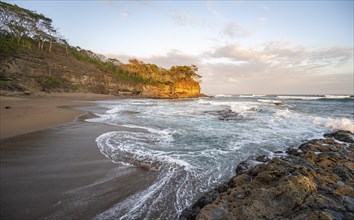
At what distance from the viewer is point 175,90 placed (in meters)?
75.8

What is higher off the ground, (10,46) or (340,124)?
(10,46)

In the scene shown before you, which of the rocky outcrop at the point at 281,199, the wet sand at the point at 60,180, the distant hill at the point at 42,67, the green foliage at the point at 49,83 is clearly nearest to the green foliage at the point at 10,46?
the distant hill at the point at 42,67

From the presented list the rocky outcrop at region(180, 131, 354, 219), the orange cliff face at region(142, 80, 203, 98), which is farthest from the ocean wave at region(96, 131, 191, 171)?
the orange cliff face at region(142, 80, 203, 98)

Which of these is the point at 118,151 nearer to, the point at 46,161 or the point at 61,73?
the point at 46,161

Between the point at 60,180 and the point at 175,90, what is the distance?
7212 cm

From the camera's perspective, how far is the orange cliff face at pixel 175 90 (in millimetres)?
66606

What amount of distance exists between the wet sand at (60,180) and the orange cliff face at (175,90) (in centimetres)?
5760

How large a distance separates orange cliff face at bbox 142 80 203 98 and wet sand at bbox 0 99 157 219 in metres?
57.6

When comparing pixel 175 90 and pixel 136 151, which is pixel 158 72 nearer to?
pixel 175 90

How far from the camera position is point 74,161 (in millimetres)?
5371

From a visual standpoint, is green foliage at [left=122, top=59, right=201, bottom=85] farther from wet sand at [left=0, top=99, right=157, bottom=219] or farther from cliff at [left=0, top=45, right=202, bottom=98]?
wet sand at [left=0, top=99, right=157, bottom=219]

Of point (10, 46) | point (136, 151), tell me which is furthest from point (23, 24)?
point (136, 151)

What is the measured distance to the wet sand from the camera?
10.7ft

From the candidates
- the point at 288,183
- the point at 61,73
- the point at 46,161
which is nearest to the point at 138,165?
the point at 46,161
